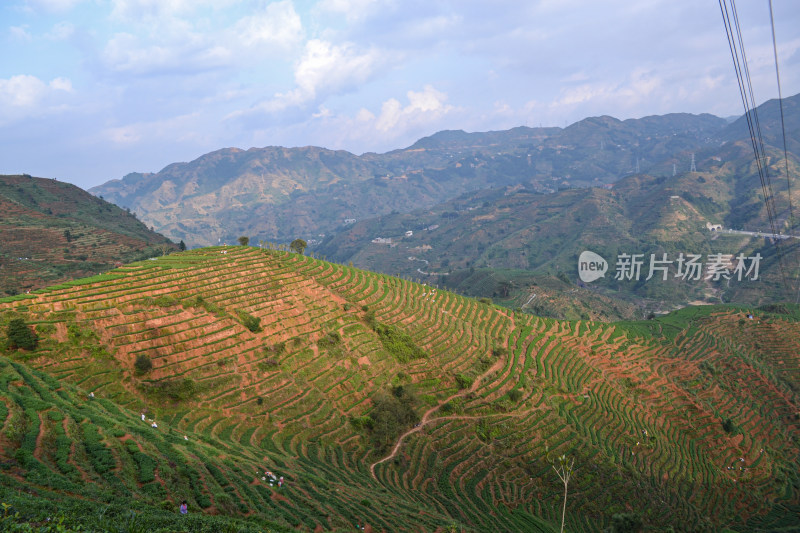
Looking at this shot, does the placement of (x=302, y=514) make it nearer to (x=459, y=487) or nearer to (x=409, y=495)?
(x=409, y=495)

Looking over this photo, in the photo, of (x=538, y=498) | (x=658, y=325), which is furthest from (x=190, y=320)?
(x=658, y=325)

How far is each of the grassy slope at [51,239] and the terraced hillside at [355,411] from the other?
4115 cm

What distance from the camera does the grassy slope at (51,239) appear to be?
75000 millimetres

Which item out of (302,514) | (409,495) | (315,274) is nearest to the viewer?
(302,514)

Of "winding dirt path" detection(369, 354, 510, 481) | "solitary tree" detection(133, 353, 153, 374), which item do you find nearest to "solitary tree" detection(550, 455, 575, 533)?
"winding dirt path" detection(369, 354, 510, 481)

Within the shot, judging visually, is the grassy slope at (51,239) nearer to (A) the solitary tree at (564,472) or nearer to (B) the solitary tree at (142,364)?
(B) the solitary tree at (142,364)

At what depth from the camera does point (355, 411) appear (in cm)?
4109

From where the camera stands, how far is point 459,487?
36.8 metres

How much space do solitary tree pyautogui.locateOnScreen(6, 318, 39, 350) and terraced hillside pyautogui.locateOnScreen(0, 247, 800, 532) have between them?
1.16 metres

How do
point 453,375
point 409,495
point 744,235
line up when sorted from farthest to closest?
point 744,235 < point 453,375 < point 409,495

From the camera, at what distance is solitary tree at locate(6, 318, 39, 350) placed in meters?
32.3

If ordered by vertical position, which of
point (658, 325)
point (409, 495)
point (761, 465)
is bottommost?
point (761, 465)

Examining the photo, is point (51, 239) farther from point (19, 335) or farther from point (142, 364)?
point (142, 364)

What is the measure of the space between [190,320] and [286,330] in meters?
9.27
